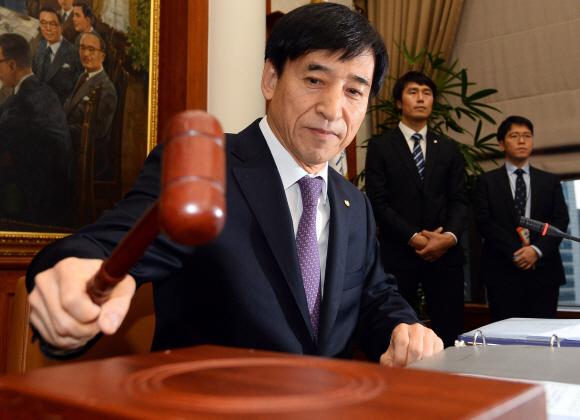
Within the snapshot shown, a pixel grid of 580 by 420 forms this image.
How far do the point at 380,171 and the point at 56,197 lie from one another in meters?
1.99

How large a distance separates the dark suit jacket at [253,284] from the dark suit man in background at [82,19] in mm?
1843

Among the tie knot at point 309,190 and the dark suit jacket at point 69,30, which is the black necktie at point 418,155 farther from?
the tie knot at point 309,190

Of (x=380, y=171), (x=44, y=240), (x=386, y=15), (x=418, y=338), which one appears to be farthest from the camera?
(x=386, y=15)

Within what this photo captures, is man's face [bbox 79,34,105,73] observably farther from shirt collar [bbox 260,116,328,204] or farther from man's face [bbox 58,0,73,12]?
shirt collar [bbox 260,116,328,204]

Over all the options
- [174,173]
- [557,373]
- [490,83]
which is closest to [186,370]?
[174,173]

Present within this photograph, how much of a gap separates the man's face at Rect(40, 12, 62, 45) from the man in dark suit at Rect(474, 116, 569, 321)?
292 centimetres

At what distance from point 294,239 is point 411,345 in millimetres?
350

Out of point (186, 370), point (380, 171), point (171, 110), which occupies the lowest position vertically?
point (186, 370)

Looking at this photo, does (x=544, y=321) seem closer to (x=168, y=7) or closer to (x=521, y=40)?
(x=168, y=7)

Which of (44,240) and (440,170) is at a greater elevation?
(440,170)

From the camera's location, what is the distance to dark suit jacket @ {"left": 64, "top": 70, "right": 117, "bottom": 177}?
273 centimetres

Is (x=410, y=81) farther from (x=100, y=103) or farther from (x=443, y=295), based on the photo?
(x=100, y=103)

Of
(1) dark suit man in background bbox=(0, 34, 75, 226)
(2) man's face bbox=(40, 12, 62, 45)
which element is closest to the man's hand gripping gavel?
(1) dark suit man in background bbox=(0, 34, 75, 226)

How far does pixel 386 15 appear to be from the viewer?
5477 mm
